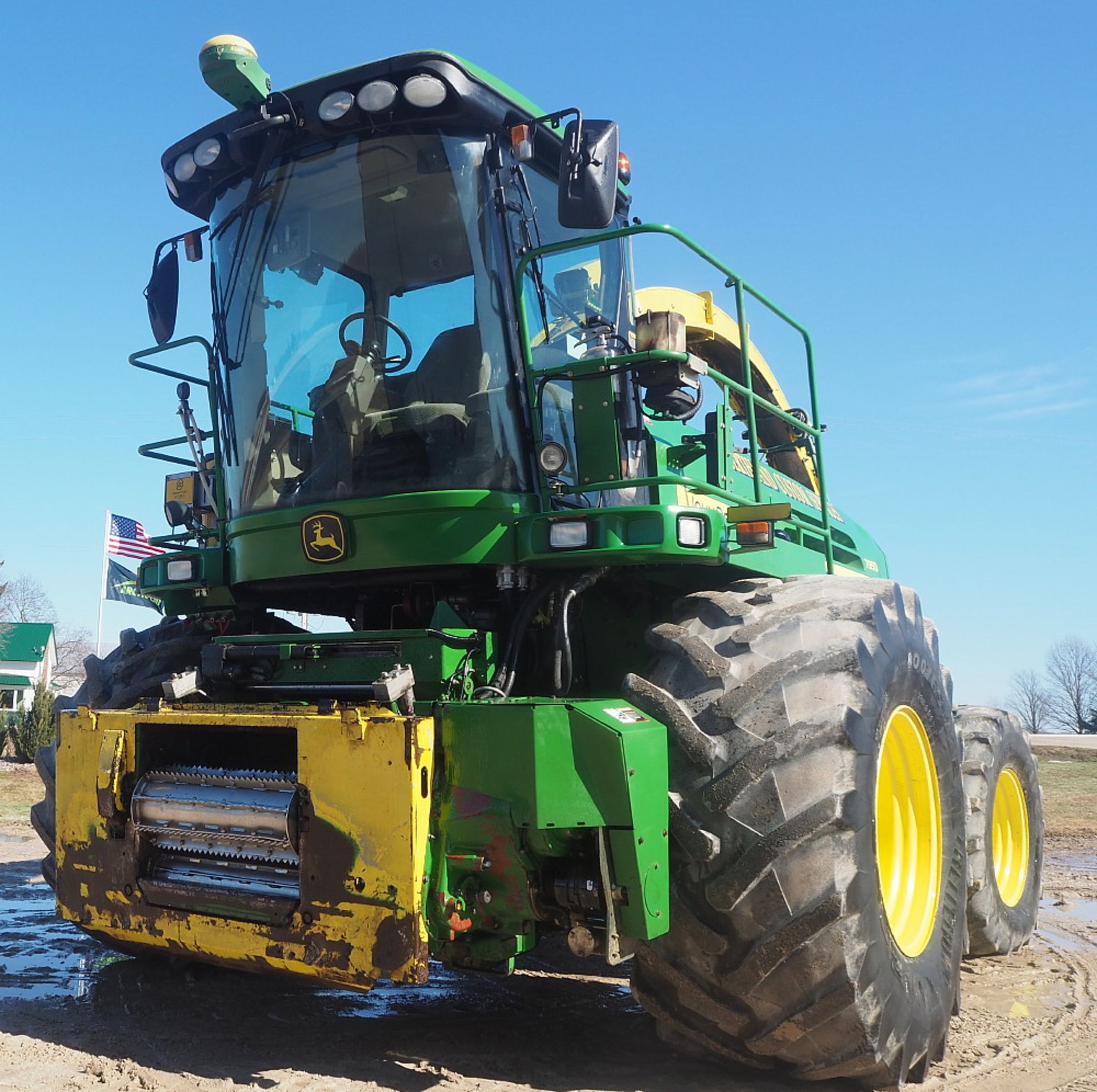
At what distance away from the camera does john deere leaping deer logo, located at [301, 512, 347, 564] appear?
4434 mm

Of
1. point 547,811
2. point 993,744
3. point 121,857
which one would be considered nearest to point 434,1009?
point 121,857

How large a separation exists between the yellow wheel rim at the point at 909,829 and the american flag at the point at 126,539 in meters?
19.2

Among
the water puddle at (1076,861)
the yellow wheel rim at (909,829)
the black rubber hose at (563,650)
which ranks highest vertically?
the black rubber hose at (563,650)

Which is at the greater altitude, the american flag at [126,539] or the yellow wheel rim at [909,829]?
the american flag at [126,539]

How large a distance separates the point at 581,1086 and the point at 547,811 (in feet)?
3.31

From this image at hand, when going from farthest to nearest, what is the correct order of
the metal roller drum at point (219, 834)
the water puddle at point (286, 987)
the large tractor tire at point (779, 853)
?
the water puddle at point (286, 987)
the metal roller drum at point (219, 834)
the large tractor tire at point (779, 853)

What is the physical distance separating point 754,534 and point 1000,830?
11.6 feet

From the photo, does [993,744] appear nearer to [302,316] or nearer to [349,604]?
[349,604]

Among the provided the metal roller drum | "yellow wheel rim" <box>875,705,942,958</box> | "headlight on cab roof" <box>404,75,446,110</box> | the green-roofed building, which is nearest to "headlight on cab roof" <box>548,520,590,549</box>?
the metal roller drum

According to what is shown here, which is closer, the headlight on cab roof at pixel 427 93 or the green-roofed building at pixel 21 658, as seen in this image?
the headlight on cab roof at pixel 427 93

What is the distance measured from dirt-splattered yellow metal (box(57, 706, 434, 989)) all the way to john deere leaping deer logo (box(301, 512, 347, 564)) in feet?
2.50

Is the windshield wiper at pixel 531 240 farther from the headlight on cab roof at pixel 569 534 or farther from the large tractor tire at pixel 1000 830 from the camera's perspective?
the large tractor tire at pixel 1000 830

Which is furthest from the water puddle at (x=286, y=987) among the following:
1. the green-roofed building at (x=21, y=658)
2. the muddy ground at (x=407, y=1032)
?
the green-roofed building at (x=21, y=658)

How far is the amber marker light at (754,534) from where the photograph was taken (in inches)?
166
